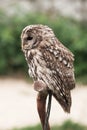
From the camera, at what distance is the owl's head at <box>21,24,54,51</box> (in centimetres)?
353

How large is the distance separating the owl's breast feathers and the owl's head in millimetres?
28

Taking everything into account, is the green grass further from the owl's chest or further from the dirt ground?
the owl's chest

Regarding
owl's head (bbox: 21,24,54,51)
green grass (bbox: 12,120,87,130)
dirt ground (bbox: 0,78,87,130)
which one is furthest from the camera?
dirt ground (bbox: 0,78,87,130)

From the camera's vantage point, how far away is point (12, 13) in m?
10.8

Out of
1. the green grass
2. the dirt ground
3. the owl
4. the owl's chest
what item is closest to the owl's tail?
the owl

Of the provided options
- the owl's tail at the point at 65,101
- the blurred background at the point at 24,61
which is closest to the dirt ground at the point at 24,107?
the blurred background at the point at 24,61

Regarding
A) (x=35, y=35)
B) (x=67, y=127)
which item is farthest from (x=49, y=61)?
(x=67, y=127)

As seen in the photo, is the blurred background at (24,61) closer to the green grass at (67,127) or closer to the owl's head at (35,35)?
the green grass at (67,127)

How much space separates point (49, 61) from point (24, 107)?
5254 millimetres

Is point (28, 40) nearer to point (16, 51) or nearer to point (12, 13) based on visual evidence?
point (16, 51)

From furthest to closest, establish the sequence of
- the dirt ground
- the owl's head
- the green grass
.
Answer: the dirt ground → the green grass → the owl's head

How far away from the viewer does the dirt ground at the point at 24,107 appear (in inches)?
324

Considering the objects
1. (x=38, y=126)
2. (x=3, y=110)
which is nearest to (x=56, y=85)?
(x=38, y=126)

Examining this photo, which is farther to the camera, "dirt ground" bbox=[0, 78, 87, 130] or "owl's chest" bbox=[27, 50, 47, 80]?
"dirt ground" bbox=[0, 78, 87, 130]
